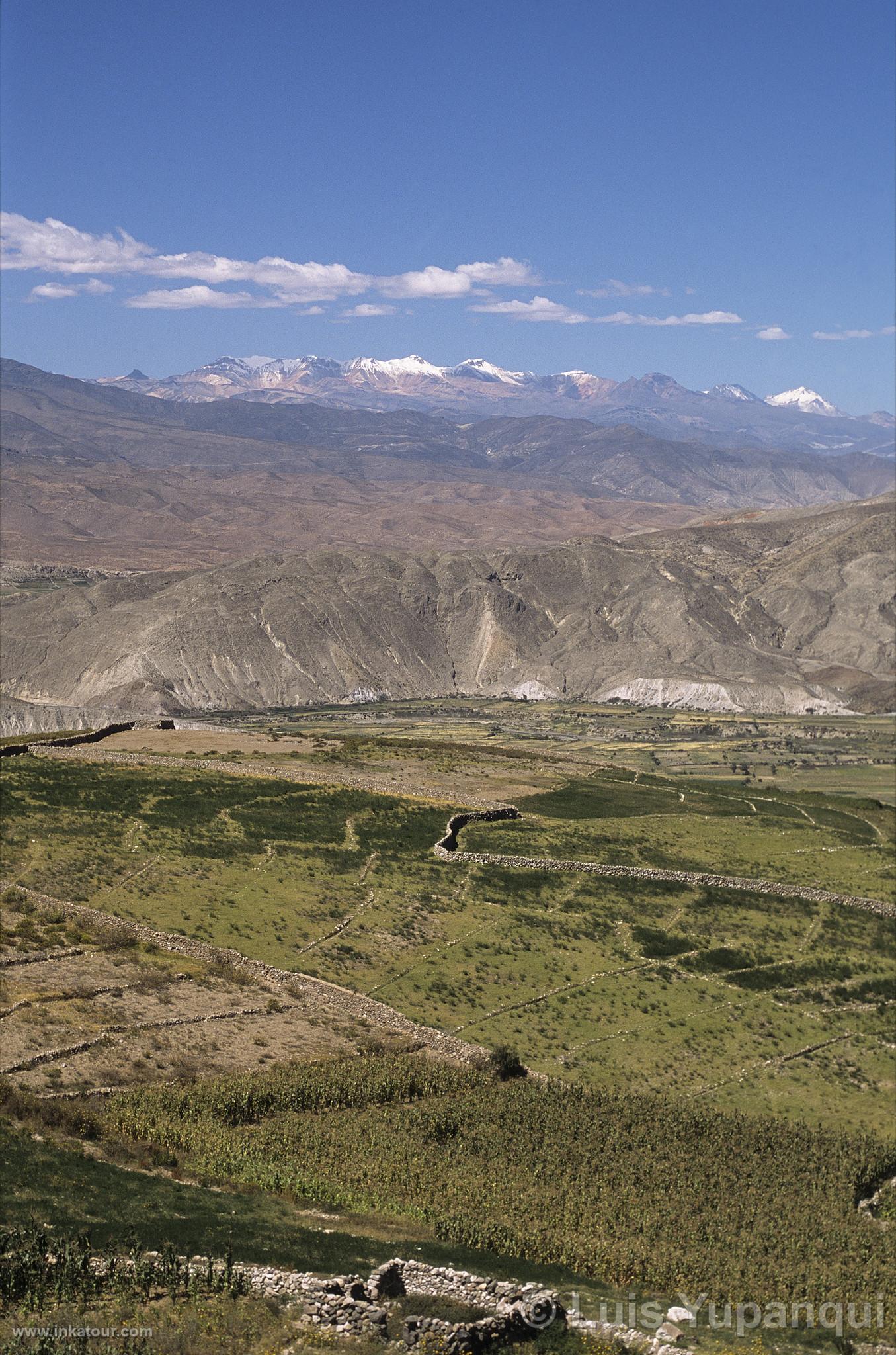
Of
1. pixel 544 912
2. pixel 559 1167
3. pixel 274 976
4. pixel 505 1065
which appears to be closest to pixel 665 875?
pixel 544 912

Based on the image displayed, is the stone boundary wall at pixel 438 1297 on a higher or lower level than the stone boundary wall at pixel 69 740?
lower

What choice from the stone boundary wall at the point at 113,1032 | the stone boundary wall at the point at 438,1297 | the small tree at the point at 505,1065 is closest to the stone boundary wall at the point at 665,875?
the stone boundary wall at the point at 113,1032

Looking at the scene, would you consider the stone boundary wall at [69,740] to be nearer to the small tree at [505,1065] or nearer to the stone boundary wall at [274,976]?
the stone boundary wall at [274,976]

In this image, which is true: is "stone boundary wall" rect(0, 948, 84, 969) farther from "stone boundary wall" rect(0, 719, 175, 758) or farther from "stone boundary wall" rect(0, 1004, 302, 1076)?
"stone boundary wall" rect(0, 719, 175, 758)

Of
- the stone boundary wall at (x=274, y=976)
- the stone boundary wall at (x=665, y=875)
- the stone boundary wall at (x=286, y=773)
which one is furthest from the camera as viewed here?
the stone boundary wall at (x=286, y=773)

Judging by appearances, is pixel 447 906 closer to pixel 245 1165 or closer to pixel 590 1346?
pixel 245 1165

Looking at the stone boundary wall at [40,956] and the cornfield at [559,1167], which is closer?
the cornfield at [559,1167]

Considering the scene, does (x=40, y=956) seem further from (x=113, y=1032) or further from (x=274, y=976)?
(x=274, y=976)
